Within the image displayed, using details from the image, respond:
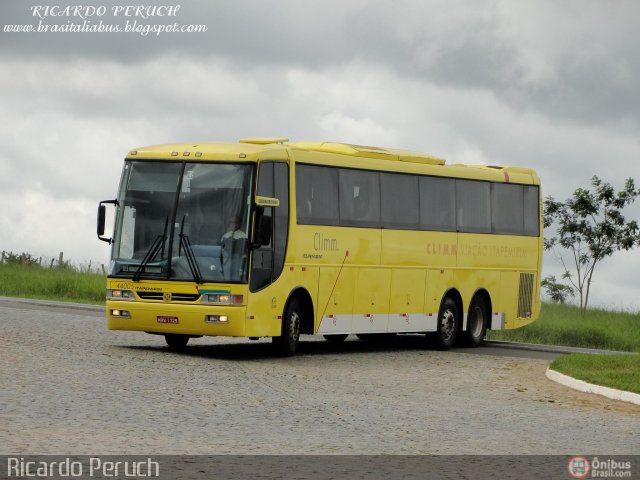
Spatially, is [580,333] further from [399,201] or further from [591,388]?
[591,388]

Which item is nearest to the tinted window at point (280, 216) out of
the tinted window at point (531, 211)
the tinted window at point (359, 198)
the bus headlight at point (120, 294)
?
the tinted window at point (359, 198)

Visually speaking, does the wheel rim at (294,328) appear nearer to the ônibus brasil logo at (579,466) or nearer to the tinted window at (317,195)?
the tinted window at (317,195)

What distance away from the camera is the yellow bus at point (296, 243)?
23188 mm

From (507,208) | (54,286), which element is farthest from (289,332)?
(54,286)

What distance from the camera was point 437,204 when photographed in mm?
29141

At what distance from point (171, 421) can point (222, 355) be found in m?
10.2

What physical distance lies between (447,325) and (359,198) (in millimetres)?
4442

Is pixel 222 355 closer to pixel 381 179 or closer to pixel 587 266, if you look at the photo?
pixel 381 179

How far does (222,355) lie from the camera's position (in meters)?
24.8

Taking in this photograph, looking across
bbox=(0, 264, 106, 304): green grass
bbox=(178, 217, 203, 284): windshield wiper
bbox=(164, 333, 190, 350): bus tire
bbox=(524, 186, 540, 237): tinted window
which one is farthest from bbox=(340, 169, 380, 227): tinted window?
bbox=(0, 264, 106, 304): green grass

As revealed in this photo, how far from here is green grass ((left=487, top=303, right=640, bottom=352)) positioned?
39.9 m

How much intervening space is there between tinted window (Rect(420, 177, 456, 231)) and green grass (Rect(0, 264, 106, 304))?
20940 mm

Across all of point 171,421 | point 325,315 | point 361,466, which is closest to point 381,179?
point 325,315

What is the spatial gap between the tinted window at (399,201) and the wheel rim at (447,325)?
7.61 ft
